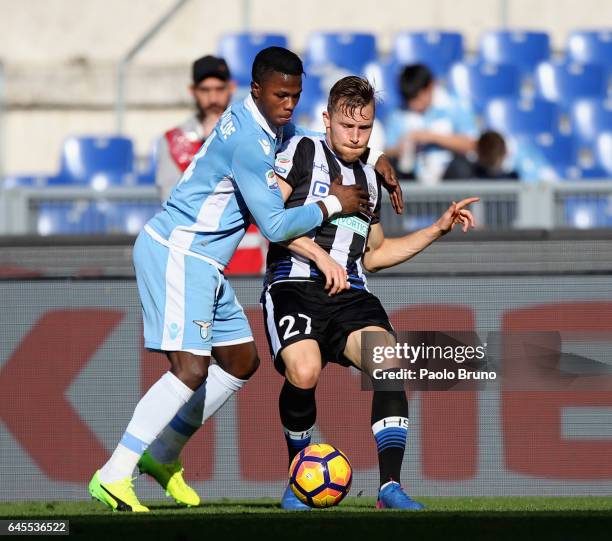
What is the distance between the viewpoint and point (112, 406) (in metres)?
7.34

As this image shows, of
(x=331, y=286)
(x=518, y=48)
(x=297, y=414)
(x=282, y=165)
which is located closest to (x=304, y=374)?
(x=297, y=414)

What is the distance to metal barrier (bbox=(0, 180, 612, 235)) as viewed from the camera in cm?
911

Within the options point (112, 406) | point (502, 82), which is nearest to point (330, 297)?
point (112, 406)

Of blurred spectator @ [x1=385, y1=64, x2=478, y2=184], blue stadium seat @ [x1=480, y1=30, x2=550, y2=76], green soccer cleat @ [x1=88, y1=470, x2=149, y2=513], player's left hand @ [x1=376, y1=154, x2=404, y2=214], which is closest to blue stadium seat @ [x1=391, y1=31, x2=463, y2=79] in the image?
blue stadium seat @ [x1=480, y1=30, x2=550, y2=76]

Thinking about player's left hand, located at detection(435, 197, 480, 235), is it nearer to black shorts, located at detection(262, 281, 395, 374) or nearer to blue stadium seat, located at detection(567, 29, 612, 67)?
black shorts, located at detection(262, 281, 395, 374)

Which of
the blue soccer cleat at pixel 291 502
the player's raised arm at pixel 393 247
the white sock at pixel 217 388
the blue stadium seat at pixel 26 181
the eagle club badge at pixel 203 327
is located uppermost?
the blue stadium seat at pixel 26 181

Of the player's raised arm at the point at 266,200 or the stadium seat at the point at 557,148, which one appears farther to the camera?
the stadium seat at the point at 557,148

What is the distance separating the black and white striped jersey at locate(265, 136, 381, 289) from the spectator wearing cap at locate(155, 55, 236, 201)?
5.80ft

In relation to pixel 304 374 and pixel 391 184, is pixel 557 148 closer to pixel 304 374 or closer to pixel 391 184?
pixel 391 184

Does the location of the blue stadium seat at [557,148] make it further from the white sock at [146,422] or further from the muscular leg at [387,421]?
the white sock at [146,422]

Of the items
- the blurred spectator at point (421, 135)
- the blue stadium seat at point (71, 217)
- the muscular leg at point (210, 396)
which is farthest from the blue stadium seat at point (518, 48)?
the muscular leg at point (210, 396)

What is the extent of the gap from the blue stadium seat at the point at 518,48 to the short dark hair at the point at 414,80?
3123 millimetres

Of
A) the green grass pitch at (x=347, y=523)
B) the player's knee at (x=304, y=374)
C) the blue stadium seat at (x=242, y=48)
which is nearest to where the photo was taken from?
the green grass pitch at (x=347, y=523)

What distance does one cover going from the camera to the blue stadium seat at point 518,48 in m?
13.9
